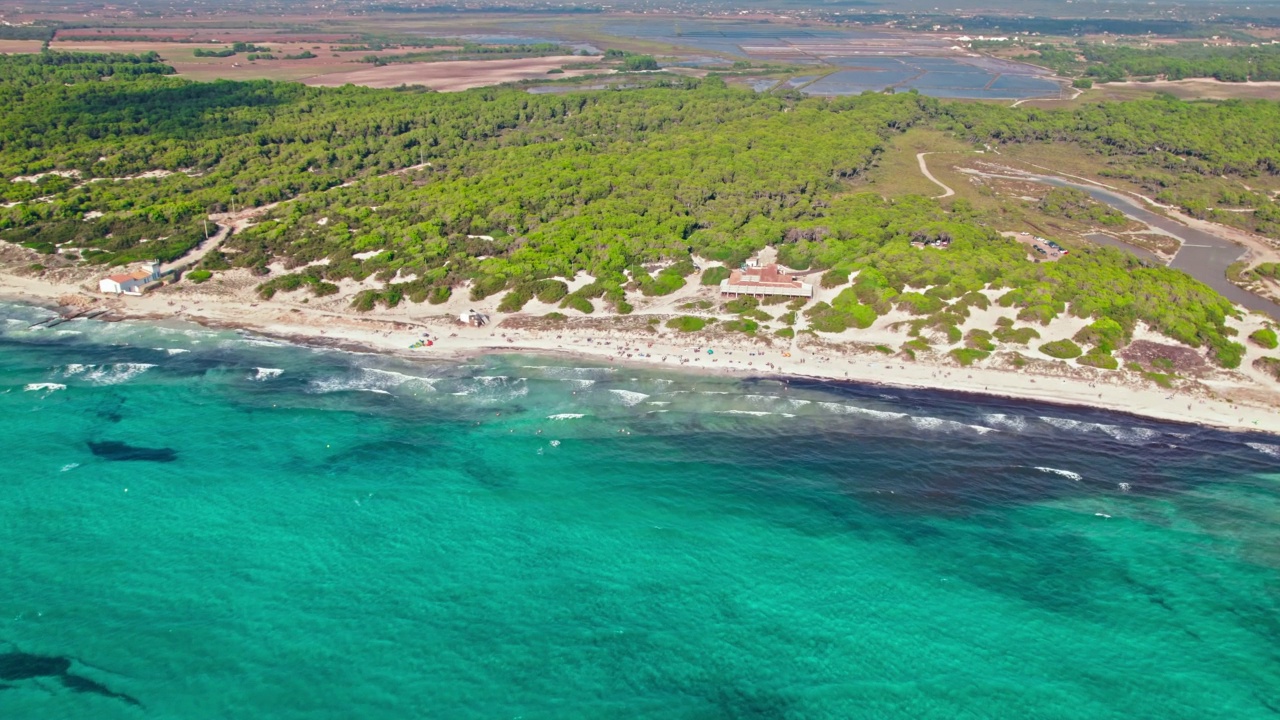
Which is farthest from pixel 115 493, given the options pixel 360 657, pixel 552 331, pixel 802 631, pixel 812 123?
pixel 812 123

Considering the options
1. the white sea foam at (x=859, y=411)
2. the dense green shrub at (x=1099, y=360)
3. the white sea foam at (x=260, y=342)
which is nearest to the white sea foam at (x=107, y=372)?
the white sea foam at (x=260, y=342)

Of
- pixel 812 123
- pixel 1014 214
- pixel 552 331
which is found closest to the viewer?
pixel 552 331

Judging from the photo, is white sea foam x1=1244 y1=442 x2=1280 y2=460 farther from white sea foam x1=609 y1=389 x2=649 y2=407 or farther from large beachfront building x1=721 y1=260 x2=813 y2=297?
white sea foam x1=609 y1=389 x2=649 y2=407

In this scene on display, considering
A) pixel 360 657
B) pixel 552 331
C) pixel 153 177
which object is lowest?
pixel 360 657

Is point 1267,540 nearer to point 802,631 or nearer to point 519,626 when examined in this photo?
point 802,631

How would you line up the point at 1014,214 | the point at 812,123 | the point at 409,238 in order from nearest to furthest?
the point at 409,238, the point at 1014,214, the point at 812,123

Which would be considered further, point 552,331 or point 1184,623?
point 552,331

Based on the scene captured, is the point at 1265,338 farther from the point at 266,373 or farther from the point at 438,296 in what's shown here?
the point at 266,373
